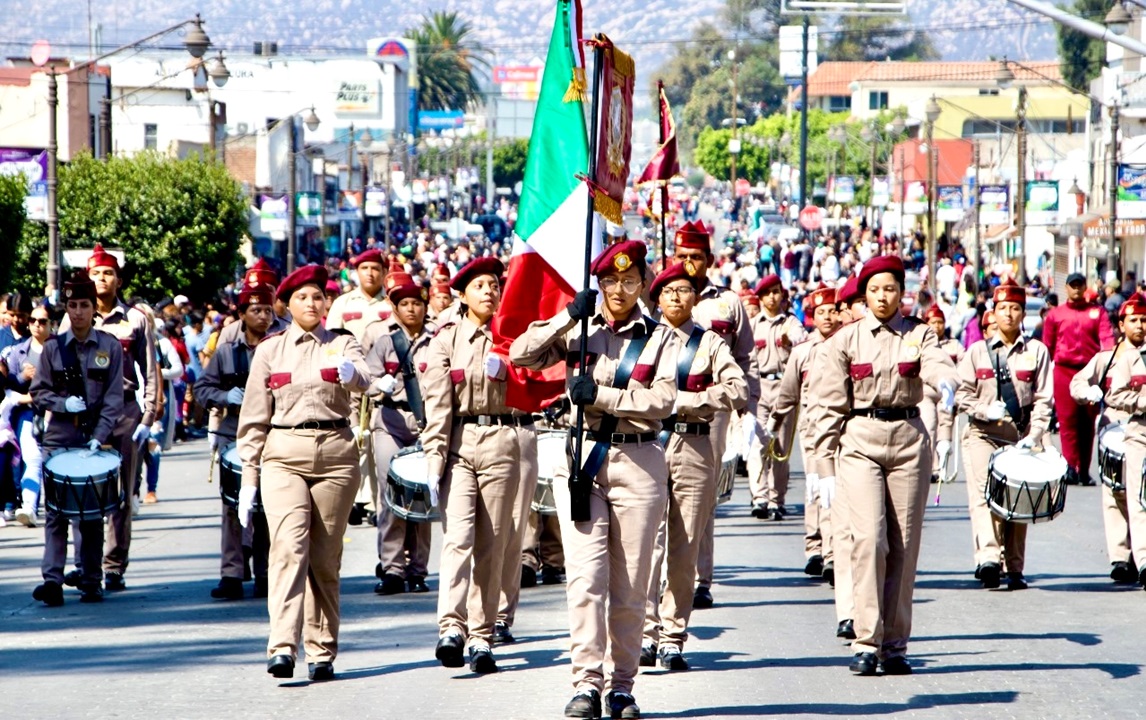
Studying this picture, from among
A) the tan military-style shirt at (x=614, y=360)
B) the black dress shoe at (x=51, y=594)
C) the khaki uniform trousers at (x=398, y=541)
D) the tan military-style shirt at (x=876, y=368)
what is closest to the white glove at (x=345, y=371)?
the tan military-style shirt at (x=614, y=360)

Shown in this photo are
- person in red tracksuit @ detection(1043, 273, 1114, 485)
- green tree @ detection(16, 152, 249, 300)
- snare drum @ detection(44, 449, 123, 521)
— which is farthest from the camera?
green tree @ detection(16, 152, 249, 300)

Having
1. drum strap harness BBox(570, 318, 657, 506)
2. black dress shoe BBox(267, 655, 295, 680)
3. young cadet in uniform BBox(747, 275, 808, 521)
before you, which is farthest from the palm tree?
drum strap harness BBox(570, 318, 657, 506)

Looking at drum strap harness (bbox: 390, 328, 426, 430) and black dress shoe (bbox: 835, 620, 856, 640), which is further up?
drum strap harness (bbox: 390, 328, 426, 430)

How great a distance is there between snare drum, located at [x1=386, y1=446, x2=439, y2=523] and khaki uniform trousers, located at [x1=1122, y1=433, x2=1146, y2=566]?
194 inches

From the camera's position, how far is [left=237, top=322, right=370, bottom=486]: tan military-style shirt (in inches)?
392

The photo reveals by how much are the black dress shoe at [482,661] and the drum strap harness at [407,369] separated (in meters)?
2.50

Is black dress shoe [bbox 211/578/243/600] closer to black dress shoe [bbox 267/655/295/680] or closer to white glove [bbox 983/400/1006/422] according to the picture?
black dress shoe [bbox 267/655/295/680]

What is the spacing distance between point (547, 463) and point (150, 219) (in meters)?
30.2

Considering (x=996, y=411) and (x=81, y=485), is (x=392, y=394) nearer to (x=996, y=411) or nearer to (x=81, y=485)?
(x=81, y=485)

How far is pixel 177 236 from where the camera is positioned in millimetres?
40844

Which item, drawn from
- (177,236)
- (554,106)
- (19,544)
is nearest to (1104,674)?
(554,106)

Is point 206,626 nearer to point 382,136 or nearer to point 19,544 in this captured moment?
point 19,544

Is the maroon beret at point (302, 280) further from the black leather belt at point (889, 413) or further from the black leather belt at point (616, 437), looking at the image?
the black leather belt at point (889, 413)

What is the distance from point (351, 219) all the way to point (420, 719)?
76.1 metres
